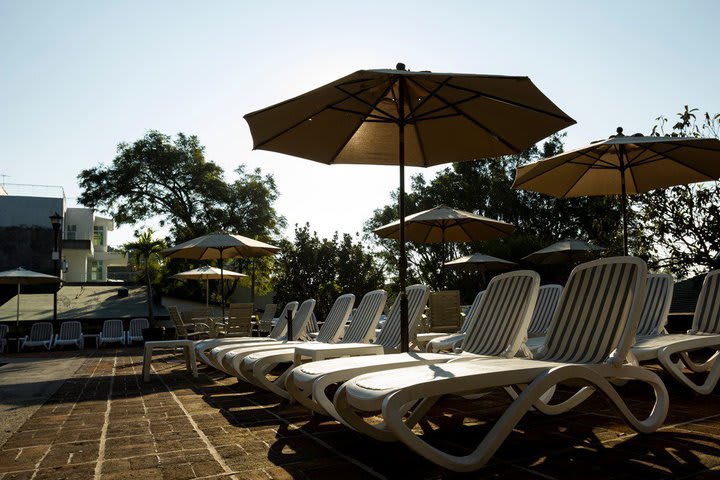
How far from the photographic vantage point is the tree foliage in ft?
59.6

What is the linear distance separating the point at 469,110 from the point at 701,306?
303cm

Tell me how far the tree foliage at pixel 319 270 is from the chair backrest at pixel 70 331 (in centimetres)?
661

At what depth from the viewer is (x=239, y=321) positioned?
10727mm

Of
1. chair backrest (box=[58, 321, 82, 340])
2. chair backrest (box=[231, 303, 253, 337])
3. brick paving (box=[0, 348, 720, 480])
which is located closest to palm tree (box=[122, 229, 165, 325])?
chair backrest (box=[58, 321, 82, 340])

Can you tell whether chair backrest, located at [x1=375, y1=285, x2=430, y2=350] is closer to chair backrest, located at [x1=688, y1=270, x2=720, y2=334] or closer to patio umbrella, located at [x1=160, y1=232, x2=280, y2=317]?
chair backrest, located at [x1=688, y1=270, x2=720, y2=334]

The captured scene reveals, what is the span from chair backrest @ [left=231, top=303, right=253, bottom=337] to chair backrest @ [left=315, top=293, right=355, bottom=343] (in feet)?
12.3

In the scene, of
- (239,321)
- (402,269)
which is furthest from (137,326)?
(402,269)

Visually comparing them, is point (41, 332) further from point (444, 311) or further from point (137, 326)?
point (444, 311)

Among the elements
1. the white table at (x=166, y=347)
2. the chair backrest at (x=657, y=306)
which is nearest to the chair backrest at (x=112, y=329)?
the white table at (x=166, y=347)

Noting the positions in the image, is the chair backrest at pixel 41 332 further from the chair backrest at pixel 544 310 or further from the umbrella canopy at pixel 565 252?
the chair backrest at pixel 544 310

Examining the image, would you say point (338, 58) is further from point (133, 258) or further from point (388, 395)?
point (133, 258)

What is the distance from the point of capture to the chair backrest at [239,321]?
35.0ft

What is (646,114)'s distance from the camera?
36.1 feet

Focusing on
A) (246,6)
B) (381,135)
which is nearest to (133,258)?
(246,6)
